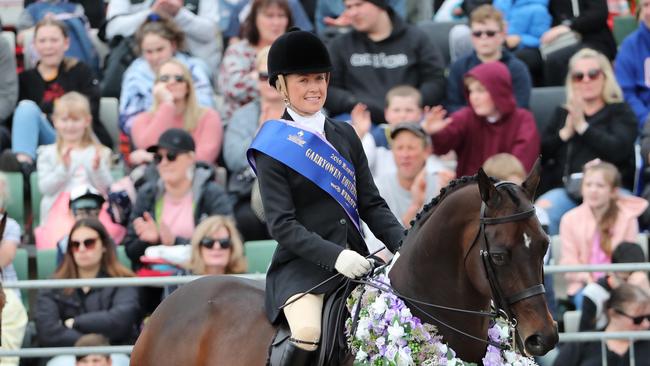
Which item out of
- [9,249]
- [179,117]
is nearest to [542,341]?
[9,249]

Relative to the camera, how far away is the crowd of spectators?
9.73 metres

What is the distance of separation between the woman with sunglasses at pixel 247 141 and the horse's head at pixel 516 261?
17.7 feet

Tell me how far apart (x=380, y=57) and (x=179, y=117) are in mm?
1904

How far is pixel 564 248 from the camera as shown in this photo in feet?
33.3

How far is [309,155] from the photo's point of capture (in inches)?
249

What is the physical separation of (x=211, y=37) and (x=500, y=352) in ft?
24.2

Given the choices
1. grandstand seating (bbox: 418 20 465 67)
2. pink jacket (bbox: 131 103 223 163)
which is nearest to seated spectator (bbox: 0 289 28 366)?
pink jacket (bbox: 131 103 223 163)

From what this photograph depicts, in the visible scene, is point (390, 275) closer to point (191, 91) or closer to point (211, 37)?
point (191, 91)

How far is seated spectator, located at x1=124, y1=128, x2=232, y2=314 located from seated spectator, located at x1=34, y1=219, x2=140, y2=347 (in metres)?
0.57

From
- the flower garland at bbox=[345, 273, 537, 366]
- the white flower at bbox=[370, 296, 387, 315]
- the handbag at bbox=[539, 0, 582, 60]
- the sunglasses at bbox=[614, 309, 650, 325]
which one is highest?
the handbag at bbox=[539, 0, 582, 60]

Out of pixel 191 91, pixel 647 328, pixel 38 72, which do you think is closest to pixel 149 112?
pixel 191 91

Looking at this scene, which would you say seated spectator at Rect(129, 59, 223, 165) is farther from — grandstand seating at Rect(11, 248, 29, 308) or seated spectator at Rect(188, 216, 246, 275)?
seated spectator at Rect(188, 216, 246, 275)

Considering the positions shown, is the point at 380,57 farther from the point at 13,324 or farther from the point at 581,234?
the point at 13,324

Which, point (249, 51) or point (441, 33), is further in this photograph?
point (441, 33)
